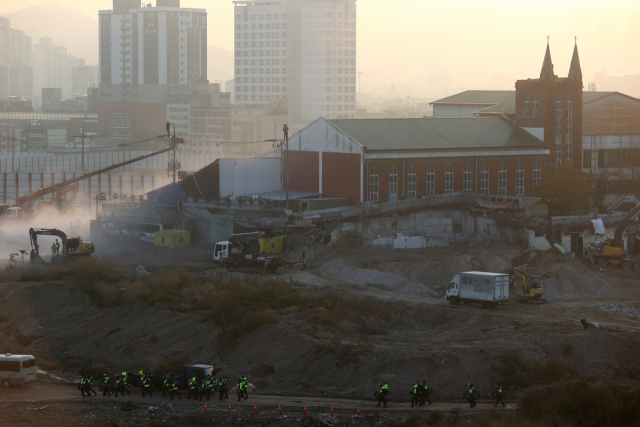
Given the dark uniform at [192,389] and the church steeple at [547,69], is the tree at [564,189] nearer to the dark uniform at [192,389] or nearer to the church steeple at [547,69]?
the church steeple at [547,69]

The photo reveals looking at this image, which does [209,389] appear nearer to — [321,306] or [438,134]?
[321,306]

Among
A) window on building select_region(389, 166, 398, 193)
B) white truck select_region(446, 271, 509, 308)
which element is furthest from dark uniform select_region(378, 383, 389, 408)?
window on building select_region(389, 166, 398, 193)

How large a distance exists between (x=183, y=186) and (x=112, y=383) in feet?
148

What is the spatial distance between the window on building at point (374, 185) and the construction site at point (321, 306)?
2.74m

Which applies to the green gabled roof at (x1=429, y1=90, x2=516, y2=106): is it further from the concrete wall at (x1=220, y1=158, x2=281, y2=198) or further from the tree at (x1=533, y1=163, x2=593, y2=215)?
the concrete wall at (x1=220, y1=158, x2=281, y2=198)

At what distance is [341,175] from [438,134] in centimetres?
1164

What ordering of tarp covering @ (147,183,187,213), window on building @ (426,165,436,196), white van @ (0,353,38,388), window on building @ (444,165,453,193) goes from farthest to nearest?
window on building @ (444,165,453,193), window on building @ (426,165,436,196), tarp covering @ (147,183,187,213), white van @ (0,353,38,388)

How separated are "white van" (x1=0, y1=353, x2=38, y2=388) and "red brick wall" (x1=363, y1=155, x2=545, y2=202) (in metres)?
38.1

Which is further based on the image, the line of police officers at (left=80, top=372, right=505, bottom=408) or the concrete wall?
the concrete wall

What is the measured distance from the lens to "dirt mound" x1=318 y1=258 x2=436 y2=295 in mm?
52312

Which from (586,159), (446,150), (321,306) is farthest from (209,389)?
(586,159)

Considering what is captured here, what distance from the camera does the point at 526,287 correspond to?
159 feet

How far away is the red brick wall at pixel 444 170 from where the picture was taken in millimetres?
72500

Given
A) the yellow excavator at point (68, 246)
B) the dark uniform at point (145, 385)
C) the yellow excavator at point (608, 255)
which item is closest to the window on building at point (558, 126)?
the yellow excavator at point (608, 255)
